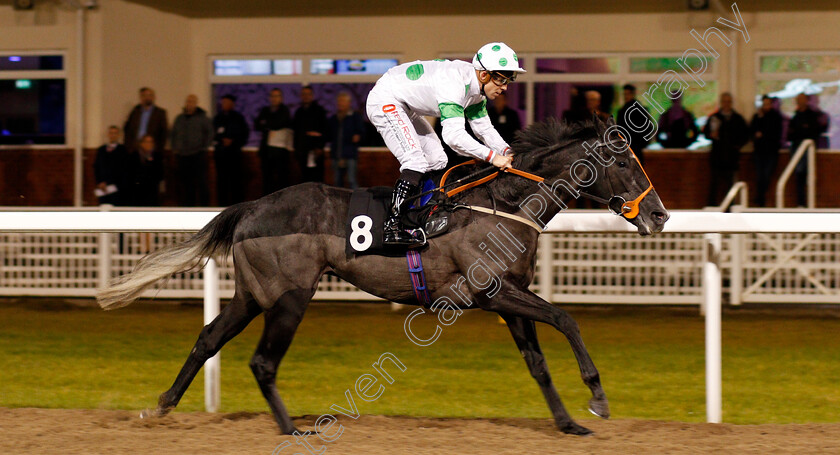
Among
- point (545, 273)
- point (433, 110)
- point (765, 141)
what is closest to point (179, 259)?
point (433, 110)

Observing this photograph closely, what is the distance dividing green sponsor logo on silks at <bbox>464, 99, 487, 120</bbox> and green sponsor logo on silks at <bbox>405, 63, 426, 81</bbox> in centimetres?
31

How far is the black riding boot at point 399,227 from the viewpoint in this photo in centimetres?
441

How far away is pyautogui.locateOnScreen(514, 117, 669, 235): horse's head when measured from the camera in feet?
14.5

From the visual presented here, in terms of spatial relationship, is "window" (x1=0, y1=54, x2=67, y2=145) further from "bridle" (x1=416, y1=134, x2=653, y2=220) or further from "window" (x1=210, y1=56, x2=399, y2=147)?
"bridle" (x1=416, y1=134, x2=653, y2=220)

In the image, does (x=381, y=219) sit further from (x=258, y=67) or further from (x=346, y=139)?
(x=258, y=67)

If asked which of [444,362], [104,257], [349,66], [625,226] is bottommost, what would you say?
[444,362]

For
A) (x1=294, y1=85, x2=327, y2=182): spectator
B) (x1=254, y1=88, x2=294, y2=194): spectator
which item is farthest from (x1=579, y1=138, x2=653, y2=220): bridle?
(x1=254, y1=88, x2=294, y2=194): spectator

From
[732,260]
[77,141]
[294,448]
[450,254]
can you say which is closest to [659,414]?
[450,254]

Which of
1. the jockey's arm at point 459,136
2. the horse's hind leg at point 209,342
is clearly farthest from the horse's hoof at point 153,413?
the jockey's arm at point 459,136

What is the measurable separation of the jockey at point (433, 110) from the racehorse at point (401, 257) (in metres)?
0.17

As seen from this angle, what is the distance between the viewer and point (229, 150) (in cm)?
1103

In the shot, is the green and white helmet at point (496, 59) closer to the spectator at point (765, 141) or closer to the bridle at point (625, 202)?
the bridle at point (625, 202)

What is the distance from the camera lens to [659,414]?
16.4 ft

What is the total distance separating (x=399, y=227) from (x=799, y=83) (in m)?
8.74
